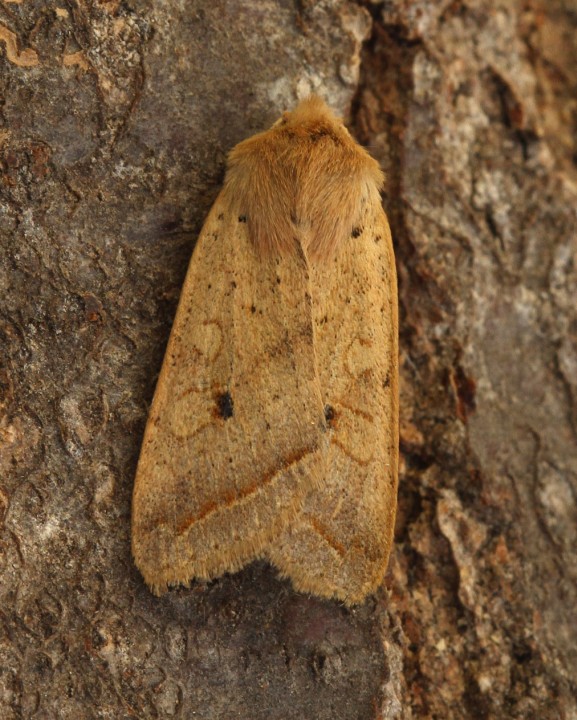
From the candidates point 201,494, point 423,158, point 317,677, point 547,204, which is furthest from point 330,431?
point 547,204

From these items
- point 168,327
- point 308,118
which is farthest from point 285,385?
point 308,118

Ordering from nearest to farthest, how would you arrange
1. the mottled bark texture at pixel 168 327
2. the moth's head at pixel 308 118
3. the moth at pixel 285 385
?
the mottled bark texture at pixel 168 327 < the moth at pixel 285 385 < the moth's head at pixel 308 118

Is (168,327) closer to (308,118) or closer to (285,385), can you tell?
(285,385)

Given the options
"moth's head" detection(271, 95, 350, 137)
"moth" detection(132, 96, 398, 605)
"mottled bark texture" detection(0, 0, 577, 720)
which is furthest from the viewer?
"moth's head" detection(271, 95, 350, 137)

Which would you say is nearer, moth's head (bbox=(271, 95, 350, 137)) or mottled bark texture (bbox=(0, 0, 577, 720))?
mottled bark texture (bbox=(0, 0, 577, 720))

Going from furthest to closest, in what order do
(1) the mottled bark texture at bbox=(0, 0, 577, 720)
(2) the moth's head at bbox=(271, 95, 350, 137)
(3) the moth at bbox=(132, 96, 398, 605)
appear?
(2) the moth's head at bbox=(271, 95, 350, 137), (3) the moth at bbox=(132, 96, 398, 605), (1) the mottled bark texture at bbox=(0, 0, 577, 720)
